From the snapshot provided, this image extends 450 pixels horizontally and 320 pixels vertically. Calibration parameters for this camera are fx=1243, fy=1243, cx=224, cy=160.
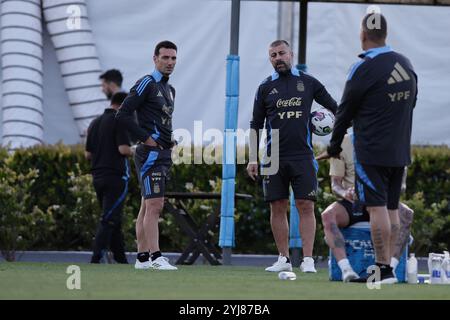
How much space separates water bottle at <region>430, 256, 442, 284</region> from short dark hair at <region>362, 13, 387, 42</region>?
221 centimetres

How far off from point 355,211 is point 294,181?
2.28 m

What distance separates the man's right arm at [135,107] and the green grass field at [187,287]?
4.47 feet

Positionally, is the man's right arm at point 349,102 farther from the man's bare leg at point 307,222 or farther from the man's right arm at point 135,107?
the man's right arm at point 135,107

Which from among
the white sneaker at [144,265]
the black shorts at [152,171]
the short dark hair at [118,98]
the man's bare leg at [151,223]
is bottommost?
the white sneaker at [144,265]

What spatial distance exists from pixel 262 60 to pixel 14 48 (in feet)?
12.3

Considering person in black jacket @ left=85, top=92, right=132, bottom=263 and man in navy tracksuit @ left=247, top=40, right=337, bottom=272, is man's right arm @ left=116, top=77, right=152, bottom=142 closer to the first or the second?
man in navy tracksuit @ left=247, top=40, right=337, bottom=272

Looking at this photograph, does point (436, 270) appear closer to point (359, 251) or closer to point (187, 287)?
point (359, 251)

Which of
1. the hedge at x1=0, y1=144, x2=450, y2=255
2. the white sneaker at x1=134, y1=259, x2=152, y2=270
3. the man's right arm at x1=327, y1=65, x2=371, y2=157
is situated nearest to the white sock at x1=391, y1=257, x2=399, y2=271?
the man's right arm at x1=327, y1=65, x2=371, y2=157

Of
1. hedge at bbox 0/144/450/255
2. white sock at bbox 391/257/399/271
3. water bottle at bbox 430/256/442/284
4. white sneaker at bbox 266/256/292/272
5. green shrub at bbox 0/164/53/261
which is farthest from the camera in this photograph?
hedge at bbox 0/144/450/255

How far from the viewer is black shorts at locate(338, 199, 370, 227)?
1046cm

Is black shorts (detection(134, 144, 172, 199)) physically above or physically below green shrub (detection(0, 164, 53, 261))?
above

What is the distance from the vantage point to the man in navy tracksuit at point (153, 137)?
41.0 feet

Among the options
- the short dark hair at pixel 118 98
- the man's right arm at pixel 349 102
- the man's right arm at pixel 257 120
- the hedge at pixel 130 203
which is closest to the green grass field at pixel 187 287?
the man's right arm at pixel 349 102

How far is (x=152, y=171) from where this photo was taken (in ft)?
41.2
